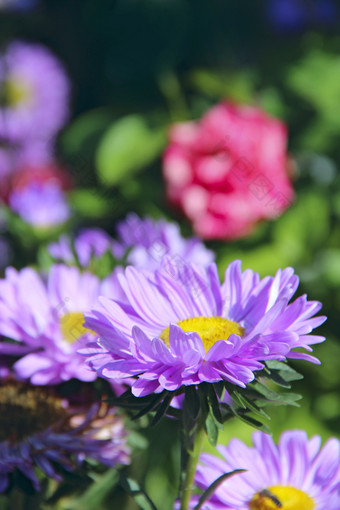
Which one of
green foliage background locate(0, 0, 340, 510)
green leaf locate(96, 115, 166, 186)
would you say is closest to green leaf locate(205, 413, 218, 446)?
green foliage background locate(0, 0, 340, 510)

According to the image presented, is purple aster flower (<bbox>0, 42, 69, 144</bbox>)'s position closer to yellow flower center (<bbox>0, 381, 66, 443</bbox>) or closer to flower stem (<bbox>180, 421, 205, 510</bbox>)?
yellow flower center (<bbox>0, 381, 66, 443</bbox>)

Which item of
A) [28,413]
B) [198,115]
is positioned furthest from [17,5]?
[28,413]

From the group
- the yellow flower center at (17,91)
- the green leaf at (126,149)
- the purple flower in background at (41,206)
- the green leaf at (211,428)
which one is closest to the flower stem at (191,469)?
the green leaf at (211,428)

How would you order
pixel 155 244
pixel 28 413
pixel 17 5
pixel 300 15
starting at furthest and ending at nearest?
pixel 300 15 → pixel 17 5 → pixel 155 244 → pixel 28 413

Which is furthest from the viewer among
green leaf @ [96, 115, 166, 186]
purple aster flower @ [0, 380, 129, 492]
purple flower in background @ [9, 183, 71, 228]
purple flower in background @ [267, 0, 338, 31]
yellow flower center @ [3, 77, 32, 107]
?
yellow flower center @ [3, 77, 32, 107]

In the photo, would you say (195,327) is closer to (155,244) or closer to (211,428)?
(211,428)

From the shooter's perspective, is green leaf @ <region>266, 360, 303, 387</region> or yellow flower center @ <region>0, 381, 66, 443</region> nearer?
green leaf @ <region>266, 360, 303, 387</region>
